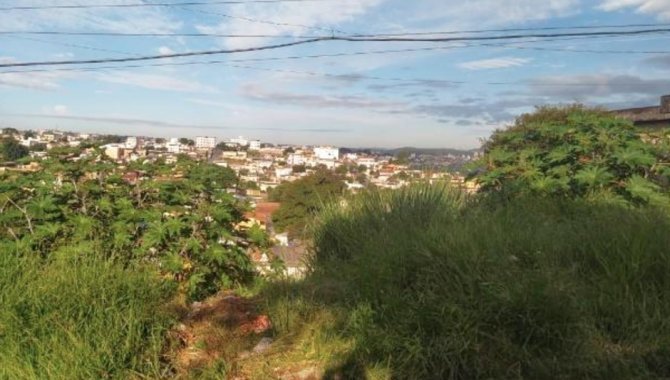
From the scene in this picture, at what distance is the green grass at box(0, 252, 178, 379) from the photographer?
349cm

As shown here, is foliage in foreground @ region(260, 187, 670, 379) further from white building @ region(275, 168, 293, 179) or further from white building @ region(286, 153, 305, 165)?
white building @ region(286, 153, 305, 165)

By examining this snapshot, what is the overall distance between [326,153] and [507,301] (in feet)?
46.7

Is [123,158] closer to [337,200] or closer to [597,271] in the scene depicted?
[337,200]

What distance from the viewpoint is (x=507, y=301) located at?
3402 millimetres

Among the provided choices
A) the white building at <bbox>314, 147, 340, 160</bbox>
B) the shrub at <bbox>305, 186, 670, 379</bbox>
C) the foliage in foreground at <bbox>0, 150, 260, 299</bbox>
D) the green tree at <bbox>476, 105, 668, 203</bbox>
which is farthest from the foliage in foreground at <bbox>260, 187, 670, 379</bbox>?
the white building at <bbox>314, 147, 340, 160</bbox>

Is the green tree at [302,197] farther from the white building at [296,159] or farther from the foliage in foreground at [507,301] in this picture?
the white building at [296,159]

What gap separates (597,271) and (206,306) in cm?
300

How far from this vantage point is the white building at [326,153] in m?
16.3

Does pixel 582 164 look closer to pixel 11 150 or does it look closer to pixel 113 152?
pixel 113 152

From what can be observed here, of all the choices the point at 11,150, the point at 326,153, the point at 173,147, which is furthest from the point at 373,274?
the point at 326,153

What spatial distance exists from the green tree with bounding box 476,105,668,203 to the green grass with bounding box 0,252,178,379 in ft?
14.3

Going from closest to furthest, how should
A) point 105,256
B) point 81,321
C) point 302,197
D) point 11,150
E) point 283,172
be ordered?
point 81,321
point 105,256
point 11,150
point 302,197
point 283,172

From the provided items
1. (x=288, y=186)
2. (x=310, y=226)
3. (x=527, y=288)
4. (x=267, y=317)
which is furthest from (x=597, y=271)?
(x=288, y=186)

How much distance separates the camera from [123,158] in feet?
20.2
